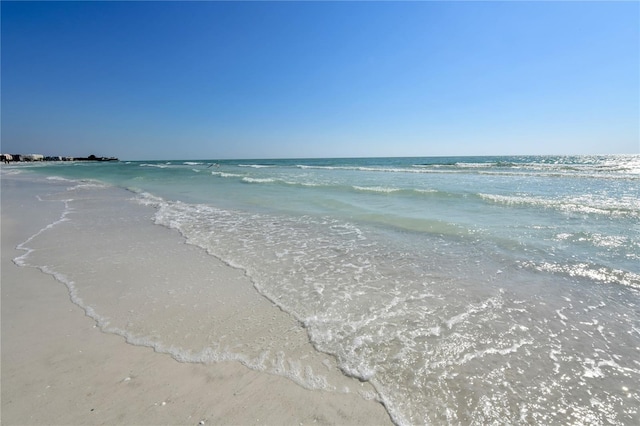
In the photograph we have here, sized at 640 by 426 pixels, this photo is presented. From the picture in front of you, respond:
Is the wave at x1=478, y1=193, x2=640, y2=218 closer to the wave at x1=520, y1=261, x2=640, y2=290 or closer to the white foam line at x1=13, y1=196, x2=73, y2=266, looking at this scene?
the wave at x1=520, y1=261, x2=640, y2=290

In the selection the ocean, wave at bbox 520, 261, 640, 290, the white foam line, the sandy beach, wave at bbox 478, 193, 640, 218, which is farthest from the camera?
wave at bbox 478, 193, 640, 218

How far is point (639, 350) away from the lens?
330cm

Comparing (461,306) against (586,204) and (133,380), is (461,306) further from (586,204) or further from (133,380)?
(586,204)

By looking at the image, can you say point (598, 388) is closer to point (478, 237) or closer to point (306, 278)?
point (306, 278)

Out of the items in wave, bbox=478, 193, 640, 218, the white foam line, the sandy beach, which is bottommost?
the sandy beach

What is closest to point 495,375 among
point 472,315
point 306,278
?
point 472,315

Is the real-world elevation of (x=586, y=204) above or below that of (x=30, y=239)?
above

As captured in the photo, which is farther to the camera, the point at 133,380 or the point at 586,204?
the point at 586,204

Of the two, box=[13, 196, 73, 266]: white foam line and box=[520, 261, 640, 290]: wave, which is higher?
box=[13, 196, 73, 266]: white foam line

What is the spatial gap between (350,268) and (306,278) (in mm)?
941

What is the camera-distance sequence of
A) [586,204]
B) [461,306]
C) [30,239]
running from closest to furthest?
[461,306]
[30,239]
[586,204]

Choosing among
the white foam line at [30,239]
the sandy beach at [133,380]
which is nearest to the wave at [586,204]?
the sandy beach at [133,380]

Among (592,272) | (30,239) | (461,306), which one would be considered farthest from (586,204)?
(30,239)

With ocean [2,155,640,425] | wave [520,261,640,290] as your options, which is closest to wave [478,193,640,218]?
ocean [2,155,640,425]
